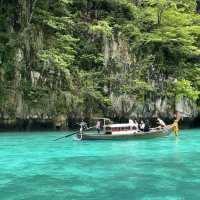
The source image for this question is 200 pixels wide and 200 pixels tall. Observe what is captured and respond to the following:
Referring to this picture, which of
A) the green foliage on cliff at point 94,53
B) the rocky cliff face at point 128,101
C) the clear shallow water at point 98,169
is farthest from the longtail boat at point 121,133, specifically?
the rocky cliff face at point 128,101

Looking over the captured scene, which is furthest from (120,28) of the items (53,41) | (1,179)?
(1,179)

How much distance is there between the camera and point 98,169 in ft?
77.2

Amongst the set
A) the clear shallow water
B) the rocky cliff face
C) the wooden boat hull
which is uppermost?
the rocky cliff face

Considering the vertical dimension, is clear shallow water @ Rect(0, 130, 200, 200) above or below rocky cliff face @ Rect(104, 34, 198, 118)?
below

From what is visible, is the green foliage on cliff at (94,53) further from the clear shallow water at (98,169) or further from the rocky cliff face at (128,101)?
the clear shallow water at (98,169)

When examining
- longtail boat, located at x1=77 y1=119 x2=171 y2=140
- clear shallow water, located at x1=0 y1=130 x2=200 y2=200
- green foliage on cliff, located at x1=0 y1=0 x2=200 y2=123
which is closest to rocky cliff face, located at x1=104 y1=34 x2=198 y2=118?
green foliage on cliff, located at x1=0 y1=0 x2=200 y2=123

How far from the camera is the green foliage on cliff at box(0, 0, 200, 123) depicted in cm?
4153

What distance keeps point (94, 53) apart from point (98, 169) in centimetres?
2258

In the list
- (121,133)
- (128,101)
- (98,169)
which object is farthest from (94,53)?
(98,169)

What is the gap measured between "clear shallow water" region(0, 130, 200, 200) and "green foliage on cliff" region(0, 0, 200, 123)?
5852 millimetres

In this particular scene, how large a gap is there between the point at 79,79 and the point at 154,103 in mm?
7141

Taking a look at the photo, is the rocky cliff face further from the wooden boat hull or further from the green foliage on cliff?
the wooden boat hull

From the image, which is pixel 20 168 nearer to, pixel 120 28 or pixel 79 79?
pixel 79 79

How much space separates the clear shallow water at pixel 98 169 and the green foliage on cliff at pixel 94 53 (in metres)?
5.85
